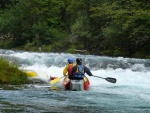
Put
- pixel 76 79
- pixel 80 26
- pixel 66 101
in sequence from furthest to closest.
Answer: pixel 80 26
pixel 76 79
pixel 66 101

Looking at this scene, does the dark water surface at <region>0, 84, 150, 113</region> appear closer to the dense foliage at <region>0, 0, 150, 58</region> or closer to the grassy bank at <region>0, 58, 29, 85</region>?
the grassy bank at <region>0, 58, 29, 85</region>

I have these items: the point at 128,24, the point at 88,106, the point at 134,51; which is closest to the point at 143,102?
the point at 88,106

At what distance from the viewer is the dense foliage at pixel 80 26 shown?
24.7 metres

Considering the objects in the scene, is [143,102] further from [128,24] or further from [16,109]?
[128,24]

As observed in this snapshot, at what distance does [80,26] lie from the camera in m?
30.1

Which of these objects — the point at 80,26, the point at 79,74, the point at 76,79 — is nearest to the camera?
the point at 79,74

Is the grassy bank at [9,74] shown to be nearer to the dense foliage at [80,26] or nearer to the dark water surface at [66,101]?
the dark water surface at [66,101]

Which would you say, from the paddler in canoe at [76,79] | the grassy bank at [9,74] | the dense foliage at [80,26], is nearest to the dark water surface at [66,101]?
the paddler in canoe at [76,79]

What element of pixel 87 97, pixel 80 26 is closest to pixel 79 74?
pixel 87 97

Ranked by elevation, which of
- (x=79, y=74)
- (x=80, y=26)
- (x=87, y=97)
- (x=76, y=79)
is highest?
(x=80, y=26)

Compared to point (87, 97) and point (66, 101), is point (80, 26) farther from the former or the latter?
point (66, 101)

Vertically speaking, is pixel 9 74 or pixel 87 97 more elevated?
pixel 9 74

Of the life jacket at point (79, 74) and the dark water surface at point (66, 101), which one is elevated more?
the life jacket at point (79, 74)

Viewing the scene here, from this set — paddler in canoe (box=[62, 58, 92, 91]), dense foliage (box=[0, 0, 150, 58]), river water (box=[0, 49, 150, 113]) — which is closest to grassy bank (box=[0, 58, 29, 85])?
river water (box=[0, 49, 150, 113])
